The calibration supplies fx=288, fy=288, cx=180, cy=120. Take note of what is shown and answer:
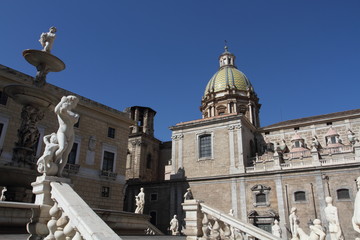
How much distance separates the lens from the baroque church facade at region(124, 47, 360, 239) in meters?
23.2

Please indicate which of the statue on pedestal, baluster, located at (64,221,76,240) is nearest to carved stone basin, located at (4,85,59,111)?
the statue on pedestal

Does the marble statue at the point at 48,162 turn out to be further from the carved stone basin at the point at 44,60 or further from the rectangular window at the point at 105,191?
the rectangular window at the point at 105,191

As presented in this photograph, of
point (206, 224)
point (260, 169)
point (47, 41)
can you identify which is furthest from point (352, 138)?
point (47, 41)

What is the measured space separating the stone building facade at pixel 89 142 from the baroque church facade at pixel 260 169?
345 inches

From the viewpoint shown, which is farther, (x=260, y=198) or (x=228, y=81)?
(x=228, y=81)

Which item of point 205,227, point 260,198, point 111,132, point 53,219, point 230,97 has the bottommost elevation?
point 205,227

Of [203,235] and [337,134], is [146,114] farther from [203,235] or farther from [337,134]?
[203,235]

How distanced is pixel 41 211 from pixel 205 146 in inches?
1031

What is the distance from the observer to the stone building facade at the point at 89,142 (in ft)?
56.5

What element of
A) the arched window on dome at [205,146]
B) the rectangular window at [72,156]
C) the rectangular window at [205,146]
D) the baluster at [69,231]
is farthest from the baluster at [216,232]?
the rectangular window at [205,146]

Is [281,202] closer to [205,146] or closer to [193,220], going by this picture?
[205,146]

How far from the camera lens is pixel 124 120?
24.1 m

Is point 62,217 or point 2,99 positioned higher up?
point 2,99

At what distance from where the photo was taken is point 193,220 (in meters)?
7.92
